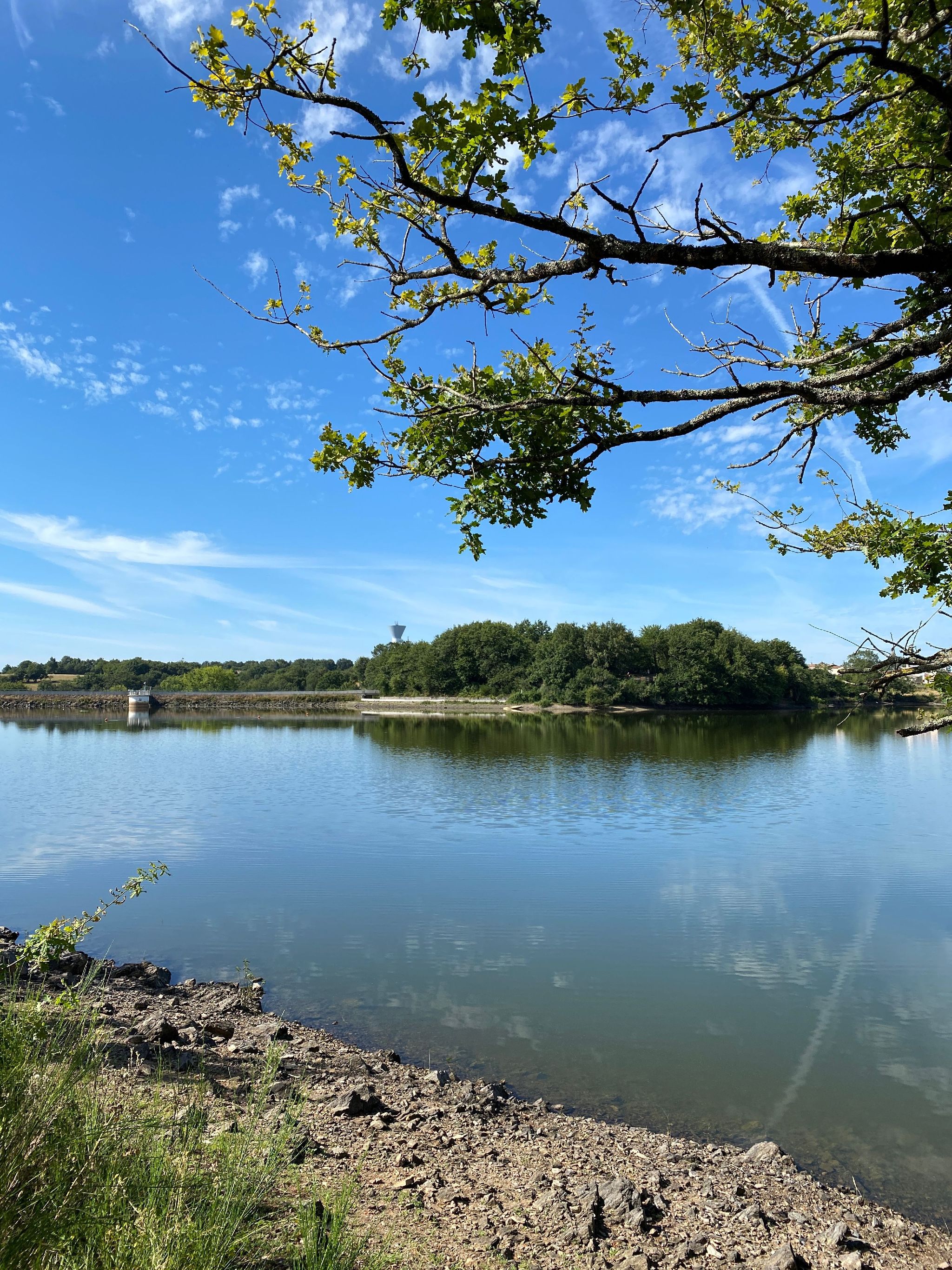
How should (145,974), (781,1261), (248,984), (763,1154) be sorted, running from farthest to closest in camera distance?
(145,974) < (248,984) < (763,1154) < (781,1261)

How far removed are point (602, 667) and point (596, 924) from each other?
280 feet

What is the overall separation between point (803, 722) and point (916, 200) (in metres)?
81.6

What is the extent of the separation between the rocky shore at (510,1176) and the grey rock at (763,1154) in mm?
13

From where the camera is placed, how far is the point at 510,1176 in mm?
5613

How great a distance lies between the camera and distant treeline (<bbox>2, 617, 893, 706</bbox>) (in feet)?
320

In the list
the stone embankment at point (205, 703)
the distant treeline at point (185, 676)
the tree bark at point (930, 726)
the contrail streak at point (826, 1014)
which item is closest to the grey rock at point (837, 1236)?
the contrail streak at point (826, 1014)

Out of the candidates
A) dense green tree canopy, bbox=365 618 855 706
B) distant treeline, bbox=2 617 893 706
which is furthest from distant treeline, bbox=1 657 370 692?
dense green tree canopy, bbox=365 618 855 706

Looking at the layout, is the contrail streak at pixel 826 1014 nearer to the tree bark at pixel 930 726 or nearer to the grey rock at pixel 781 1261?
the grey rock at pixel 781 1261

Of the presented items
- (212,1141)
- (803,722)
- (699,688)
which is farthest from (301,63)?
(699,688)

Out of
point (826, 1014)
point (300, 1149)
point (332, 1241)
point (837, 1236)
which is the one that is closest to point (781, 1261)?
point (837, 1236)

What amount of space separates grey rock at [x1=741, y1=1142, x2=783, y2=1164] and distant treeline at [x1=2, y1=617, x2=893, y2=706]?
84765mm

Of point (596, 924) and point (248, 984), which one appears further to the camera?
point (596, 924)

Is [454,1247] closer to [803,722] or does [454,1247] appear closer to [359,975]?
[359,975]

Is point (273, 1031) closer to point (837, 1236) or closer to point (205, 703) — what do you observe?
point (837, 1236)
